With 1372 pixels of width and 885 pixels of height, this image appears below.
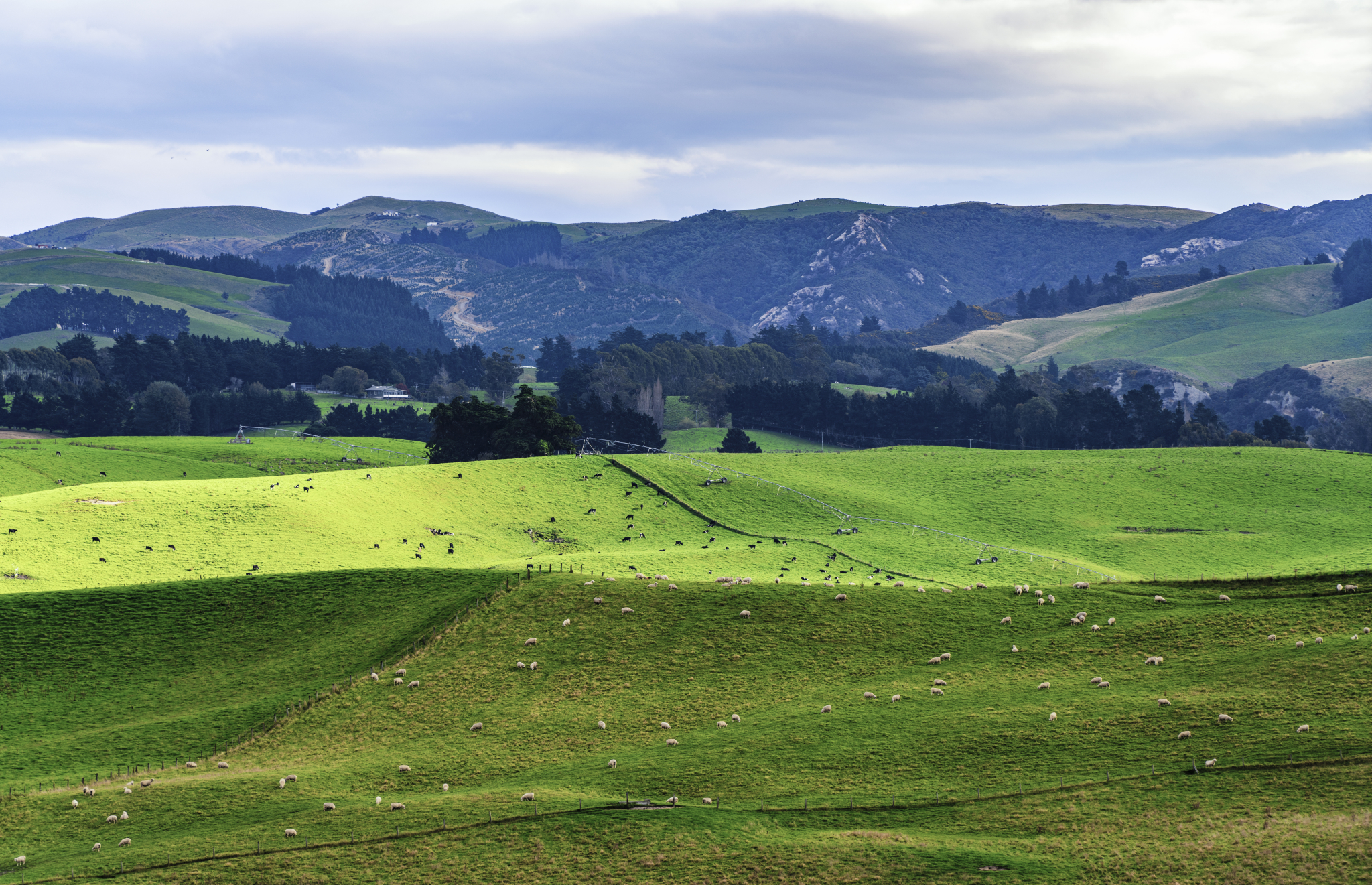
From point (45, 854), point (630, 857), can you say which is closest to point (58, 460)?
point (45, 854)

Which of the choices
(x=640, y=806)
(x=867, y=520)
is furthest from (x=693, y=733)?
(x=867, y=520)

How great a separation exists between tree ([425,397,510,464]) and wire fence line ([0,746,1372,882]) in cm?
10344

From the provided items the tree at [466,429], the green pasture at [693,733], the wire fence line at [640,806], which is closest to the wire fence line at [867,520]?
the tree at [466,429]

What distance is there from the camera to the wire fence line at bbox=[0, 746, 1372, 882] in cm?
3409

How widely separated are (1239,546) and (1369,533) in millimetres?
13320

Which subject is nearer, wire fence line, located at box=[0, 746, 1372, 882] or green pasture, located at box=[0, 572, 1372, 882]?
green pasture, located at box=[0, 572, 1372, 882]

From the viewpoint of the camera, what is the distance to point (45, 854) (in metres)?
35.0

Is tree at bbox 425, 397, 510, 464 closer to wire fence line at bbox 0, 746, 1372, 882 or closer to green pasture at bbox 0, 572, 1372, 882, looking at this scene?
green pasture at bbox 0, 572, 1372, 882

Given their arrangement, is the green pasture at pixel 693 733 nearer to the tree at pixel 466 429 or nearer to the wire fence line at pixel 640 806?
the wire fence line at pixel 640 806

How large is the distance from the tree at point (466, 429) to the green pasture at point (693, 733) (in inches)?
3022

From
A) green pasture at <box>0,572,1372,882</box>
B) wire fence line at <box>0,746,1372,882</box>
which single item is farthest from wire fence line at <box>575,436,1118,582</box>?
wire fence line at <box>0,746,1372,882</box>

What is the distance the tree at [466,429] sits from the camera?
457ft

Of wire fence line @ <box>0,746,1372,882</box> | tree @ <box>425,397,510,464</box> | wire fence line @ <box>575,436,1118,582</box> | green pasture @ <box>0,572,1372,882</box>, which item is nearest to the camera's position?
green pasture @ <box>0,572,1372,882</box>

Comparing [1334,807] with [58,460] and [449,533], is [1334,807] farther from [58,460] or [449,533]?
[58,460]
